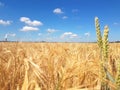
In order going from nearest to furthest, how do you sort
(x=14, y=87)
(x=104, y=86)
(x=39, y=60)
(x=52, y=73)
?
(x=104, y=86), (x=14, y=87), (x=52, y=73), (x=39, y=60)

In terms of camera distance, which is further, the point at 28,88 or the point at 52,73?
the point at 52,73

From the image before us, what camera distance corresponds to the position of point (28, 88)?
3.81ft

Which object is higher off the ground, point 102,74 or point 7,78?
point 102,74

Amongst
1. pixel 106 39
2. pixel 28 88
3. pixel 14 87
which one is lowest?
pixel 14 87

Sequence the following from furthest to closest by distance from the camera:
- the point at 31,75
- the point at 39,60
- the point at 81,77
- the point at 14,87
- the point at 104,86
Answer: the point at 39,60 < the point at 14,87 < the point at 81,77 < the point at 31,75 < the point at 104,86

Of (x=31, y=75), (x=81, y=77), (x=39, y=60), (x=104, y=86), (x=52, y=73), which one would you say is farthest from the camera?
(x=39, y=60)

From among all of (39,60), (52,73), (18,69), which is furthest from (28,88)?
(39,60)

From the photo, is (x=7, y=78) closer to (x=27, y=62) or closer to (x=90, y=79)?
(x=27, y=62)

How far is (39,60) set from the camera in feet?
8.64

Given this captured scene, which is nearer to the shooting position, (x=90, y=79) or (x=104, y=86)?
(x=104, y=86)

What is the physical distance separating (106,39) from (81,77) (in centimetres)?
86

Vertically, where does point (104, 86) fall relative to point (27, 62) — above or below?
below

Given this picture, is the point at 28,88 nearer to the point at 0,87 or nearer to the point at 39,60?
the point at 0,87

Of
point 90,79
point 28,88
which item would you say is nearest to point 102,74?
point 28,88
